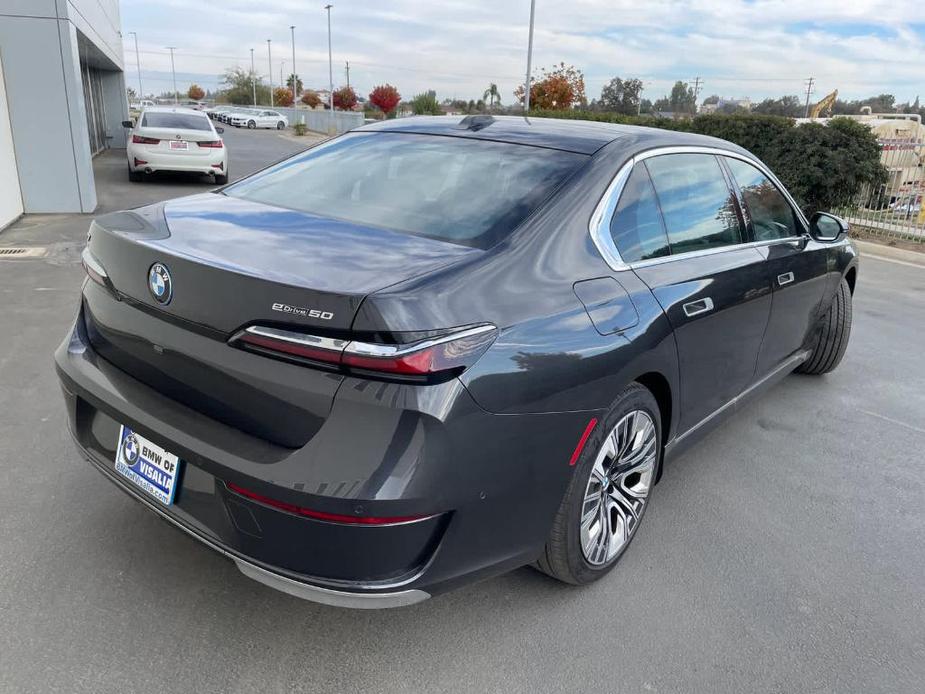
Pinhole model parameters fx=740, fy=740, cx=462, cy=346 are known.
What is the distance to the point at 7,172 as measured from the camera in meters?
9.47

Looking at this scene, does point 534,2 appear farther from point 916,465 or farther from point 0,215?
point 916,465

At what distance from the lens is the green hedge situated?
12.3 meters

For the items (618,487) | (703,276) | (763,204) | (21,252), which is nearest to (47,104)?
(21,252)

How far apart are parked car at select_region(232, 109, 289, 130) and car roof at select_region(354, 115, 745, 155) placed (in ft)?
178

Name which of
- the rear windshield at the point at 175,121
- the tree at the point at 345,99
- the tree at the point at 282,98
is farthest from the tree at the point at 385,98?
the rear windshield at the point at 175,121

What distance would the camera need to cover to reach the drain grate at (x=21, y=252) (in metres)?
7.73

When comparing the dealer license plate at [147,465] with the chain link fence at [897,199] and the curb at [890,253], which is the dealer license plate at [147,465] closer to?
the curb at [890,253]

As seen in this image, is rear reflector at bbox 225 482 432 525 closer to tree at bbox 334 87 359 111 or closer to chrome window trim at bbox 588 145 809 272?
chrome window trim at bbox 588 145 809 272

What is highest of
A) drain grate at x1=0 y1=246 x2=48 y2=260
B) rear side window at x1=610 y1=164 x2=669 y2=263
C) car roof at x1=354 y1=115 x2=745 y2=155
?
car roof at x1=354 y1=115 x2=745 y2=155

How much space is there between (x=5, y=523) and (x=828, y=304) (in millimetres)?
4620

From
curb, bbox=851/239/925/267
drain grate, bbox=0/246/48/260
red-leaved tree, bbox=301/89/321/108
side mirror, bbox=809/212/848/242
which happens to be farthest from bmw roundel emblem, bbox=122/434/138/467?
red-leaved tree, bbox=301/89/321/108

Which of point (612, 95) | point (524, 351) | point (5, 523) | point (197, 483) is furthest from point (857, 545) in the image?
point (612, 95)

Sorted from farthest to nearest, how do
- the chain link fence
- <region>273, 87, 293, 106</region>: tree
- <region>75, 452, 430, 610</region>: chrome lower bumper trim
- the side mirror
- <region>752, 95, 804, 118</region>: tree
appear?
<region>273, 87, 293, 106</region>: tree < <region>752, 95, 804, 118</region>: tree < the chain link fence < the side mirror < <region>75, 452, 430, 610</region>: chrome lower bumper trim

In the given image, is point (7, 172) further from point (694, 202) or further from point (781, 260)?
point (781, 260)
